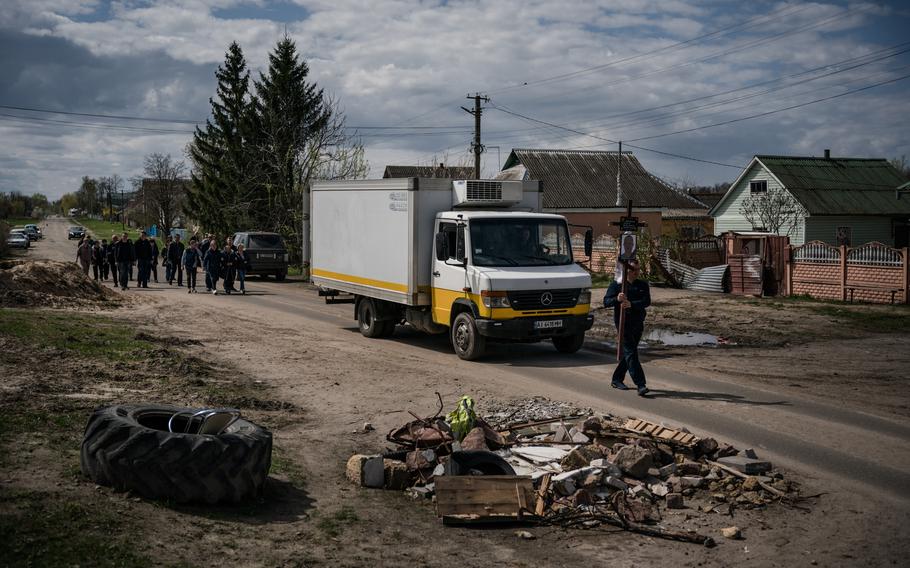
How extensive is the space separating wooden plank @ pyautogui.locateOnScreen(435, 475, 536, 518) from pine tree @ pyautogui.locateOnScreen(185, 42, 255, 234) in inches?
1542

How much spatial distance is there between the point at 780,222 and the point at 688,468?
43059 mm

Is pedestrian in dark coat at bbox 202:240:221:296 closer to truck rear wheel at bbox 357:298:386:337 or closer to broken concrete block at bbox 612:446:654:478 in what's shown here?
truck rear wheel at bbox 357:298:386:337

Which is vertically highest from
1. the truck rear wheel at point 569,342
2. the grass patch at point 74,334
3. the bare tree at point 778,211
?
the bare tree at point 778,211

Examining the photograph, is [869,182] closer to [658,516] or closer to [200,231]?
[200,231]

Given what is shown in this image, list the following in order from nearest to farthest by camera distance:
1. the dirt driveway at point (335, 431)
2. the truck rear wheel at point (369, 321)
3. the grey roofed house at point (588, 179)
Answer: the dirt driveway at point (335, 431)
the truck rear wheel at point (369, 321)
the grey roofed house at point (588, 179)

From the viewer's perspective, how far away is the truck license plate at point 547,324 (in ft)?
47.5

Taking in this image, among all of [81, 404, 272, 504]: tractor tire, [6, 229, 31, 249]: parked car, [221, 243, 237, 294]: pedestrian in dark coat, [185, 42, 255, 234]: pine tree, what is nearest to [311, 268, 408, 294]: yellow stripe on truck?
[221, 243, 237, 294]: pedestrian in dark coat

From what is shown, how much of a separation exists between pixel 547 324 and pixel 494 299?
1149 mm

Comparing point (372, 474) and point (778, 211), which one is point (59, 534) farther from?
point (778, 211)

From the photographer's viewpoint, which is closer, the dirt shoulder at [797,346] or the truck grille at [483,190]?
the dirt shoulder at [797,346]

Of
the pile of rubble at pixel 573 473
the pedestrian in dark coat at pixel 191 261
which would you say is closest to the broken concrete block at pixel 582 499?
the pile of rubble at pixel 573 473

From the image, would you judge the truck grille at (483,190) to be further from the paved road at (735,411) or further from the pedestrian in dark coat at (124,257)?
the pedestrian in dark coat at (124,257)

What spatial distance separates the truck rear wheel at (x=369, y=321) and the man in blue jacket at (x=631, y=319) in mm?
6374

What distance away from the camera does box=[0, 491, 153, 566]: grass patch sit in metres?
5.14
